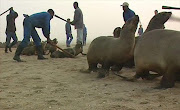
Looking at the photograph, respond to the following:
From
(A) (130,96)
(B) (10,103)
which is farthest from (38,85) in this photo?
(A) (130,96)

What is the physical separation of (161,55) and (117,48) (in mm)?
1417

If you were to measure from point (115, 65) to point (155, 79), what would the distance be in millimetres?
1124

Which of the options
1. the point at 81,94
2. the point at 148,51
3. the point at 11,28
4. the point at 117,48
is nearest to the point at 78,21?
the point at 11,28

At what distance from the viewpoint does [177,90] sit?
187 inches

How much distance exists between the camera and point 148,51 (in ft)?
17.6

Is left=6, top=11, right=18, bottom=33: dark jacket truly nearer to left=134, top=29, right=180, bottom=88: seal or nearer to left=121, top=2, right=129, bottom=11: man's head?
left=121, top=2, right=129, bottom=11: man's head

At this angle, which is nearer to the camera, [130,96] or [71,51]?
[130,96]

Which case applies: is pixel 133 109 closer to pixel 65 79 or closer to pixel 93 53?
pixel 65 79

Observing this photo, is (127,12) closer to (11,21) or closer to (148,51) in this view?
(148,51)

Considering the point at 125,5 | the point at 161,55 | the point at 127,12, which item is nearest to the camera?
the point at 161,55

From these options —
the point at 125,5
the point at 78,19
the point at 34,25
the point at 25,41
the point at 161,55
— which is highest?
the point at 125,5

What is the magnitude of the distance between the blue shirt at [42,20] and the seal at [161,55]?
4.96 metres

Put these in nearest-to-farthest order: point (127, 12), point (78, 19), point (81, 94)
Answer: point (81, 94) < point (127, 12) < point (78, 19)

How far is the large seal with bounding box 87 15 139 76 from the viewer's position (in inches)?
246
